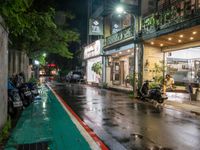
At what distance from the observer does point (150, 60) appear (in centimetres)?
2062

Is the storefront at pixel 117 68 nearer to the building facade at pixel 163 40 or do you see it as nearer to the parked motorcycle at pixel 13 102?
the building facade at pixel 163 40

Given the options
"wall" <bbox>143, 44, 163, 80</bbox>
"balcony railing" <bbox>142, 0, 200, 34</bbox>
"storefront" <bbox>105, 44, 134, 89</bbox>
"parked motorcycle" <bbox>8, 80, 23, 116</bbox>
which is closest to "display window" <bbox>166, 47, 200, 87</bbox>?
"wall" <bbox>143, 44, 163, 80</bbox>

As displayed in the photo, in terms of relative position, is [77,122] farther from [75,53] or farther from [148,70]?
[75,53]

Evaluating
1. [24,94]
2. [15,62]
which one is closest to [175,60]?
[15,62]

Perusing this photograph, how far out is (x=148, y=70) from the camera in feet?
67.2

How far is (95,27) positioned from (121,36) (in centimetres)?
592

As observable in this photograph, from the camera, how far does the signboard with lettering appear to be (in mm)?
30112

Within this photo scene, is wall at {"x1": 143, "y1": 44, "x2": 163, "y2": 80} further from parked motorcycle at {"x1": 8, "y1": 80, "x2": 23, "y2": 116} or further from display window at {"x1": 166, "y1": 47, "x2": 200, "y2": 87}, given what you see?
parked motorcycle at {"x1": 8, "y1": 80, "x2": 23, "y2": 116}

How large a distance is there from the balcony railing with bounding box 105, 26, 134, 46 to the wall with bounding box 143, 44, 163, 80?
2.75m

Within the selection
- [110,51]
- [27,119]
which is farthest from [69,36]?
[27,119]

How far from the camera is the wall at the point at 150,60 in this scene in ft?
67.0

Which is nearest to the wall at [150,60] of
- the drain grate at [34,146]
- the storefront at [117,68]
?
the storefront at [117,68]

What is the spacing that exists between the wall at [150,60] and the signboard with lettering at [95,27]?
10.9 m

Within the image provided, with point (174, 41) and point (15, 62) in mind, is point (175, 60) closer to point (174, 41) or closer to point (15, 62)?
point (174, 41)
